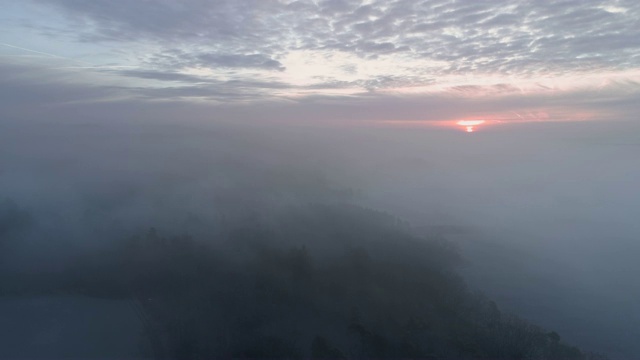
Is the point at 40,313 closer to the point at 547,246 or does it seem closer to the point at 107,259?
the point at 107,259

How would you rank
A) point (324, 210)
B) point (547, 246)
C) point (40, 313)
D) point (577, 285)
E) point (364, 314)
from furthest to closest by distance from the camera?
point (547, 246), point (324, 210), point (577, 285), point (364, 314), point (40, 313)

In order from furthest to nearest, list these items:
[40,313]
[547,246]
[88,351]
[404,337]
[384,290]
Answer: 1. [547,246]
2. [384,290]
3. [404,337]
4. [40,313]
5. [88,351]

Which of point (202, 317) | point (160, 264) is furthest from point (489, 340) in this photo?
point (160, 264)

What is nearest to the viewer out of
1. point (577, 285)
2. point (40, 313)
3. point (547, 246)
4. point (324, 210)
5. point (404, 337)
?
point (40, 313)

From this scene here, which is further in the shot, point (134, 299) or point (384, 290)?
point (384, 290)

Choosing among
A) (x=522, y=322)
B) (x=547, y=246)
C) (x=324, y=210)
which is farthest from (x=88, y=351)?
(x=547, y=246)

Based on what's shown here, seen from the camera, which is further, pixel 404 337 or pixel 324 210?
pixel 324 210

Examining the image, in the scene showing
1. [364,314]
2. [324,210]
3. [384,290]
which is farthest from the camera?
[324,210]

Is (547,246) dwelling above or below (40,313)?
below

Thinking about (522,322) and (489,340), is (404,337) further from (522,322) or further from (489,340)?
(522,322)
